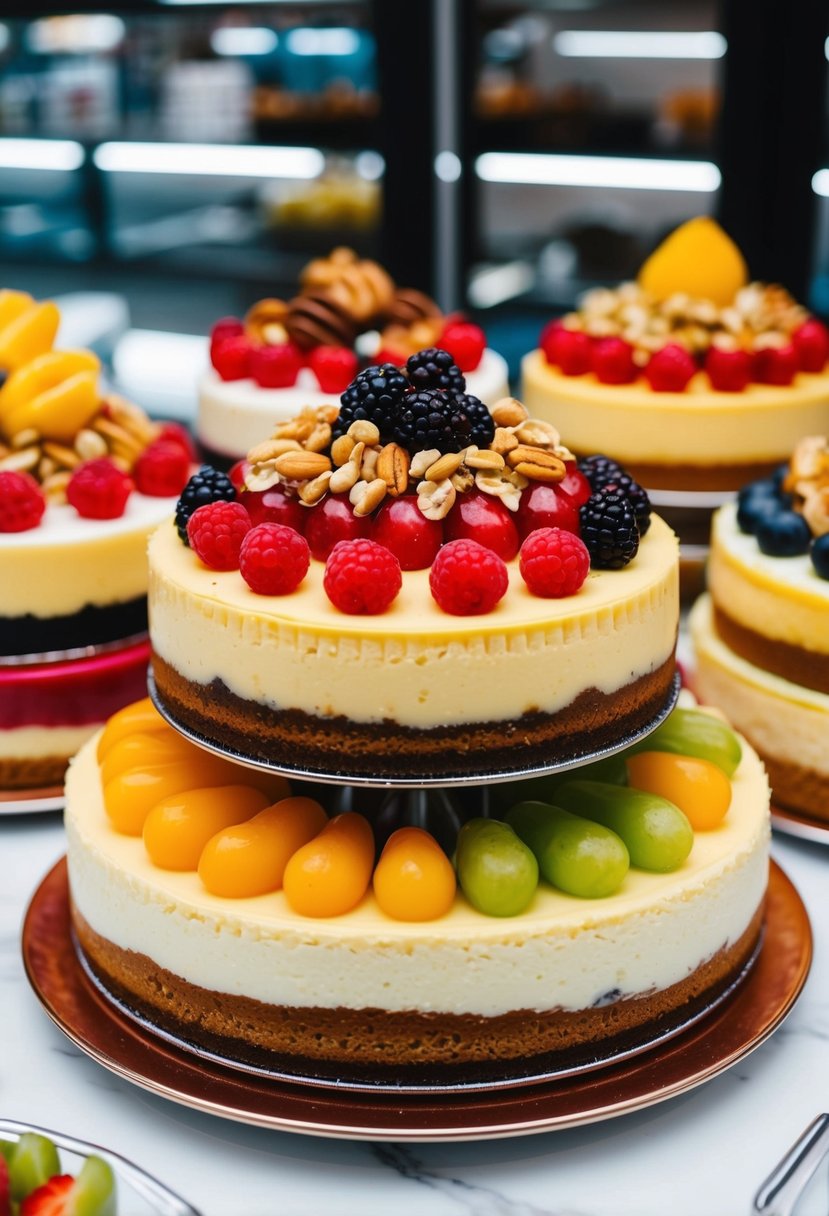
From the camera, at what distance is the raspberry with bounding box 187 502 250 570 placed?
1.79 meters

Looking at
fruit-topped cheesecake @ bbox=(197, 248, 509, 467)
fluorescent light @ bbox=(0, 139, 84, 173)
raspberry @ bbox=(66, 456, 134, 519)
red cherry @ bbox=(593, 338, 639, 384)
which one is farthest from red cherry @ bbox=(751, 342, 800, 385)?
fluorescent light @ bbox=(0, 139, 84, 173)

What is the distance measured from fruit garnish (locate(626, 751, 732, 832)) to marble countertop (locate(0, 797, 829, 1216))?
0.33 meters

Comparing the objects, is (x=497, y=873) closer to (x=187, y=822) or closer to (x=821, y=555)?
(x=187, y=822)

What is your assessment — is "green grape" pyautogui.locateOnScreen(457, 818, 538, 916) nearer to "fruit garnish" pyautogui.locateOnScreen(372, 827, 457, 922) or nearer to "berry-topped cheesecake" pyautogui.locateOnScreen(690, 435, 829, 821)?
"fruit garnish" pyautogui.locateOnScreen(372, 827, 457, 922)

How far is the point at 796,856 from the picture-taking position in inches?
93.1

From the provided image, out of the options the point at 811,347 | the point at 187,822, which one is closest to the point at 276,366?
the point at 811,347

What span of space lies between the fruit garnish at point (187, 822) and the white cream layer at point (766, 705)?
3.42 ft

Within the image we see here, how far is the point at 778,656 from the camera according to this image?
7.96 feet

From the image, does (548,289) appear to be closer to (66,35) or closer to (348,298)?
(348,298)

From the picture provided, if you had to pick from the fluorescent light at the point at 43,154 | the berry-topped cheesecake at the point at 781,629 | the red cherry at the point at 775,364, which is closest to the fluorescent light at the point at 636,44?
the fluorescent light at the point at 43,154

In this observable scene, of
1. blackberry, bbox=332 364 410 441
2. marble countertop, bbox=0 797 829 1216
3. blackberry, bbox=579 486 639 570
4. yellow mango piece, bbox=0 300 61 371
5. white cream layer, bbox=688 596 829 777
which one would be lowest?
marble countertop, bbox=0 797 829 1216

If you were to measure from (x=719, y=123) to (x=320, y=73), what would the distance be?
1876 millimetres

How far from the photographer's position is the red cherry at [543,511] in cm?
181

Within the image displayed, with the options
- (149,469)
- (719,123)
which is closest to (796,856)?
(149,469)
